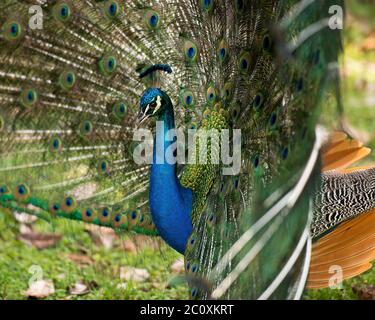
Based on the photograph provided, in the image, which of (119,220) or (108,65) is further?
(119,220)

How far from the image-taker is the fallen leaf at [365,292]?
3.74 meters

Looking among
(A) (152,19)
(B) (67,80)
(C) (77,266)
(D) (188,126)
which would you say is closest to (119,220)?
(D) (188,126)

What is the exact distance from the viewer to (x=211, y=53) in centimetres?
296

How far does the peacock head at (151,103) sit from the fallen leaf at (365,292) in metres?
1.53

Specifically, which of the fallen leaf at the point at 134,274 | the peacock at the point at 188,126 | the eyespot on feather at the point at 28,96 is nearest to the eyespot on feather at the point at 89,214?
the peacock at the point at 188,126

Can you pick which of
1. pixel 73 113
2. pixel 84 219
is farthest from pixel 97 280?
pixel 73 113

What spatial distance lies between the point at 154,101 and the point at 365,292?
63.2 inches

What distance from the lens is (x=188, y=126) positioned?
3096 mm

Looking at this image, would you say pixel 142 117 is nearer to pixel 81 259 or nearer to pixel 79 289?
pixel 79 289

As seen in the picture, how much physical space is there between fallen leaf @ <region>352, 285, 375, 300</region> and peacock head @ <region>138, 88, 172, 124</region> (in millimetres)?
1525

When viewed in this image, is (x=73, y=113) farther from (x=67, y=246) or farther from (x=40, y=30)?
(x=67, y=246)

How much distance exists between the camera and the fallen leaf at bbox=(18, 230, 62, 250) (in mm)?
4191

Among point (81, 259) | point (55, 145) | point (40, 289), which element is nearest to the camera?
point (55, 145)

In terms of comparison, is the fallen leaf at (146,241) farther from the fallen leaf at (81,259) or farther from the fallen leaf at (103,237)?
the fallen leaf at (103,237)
